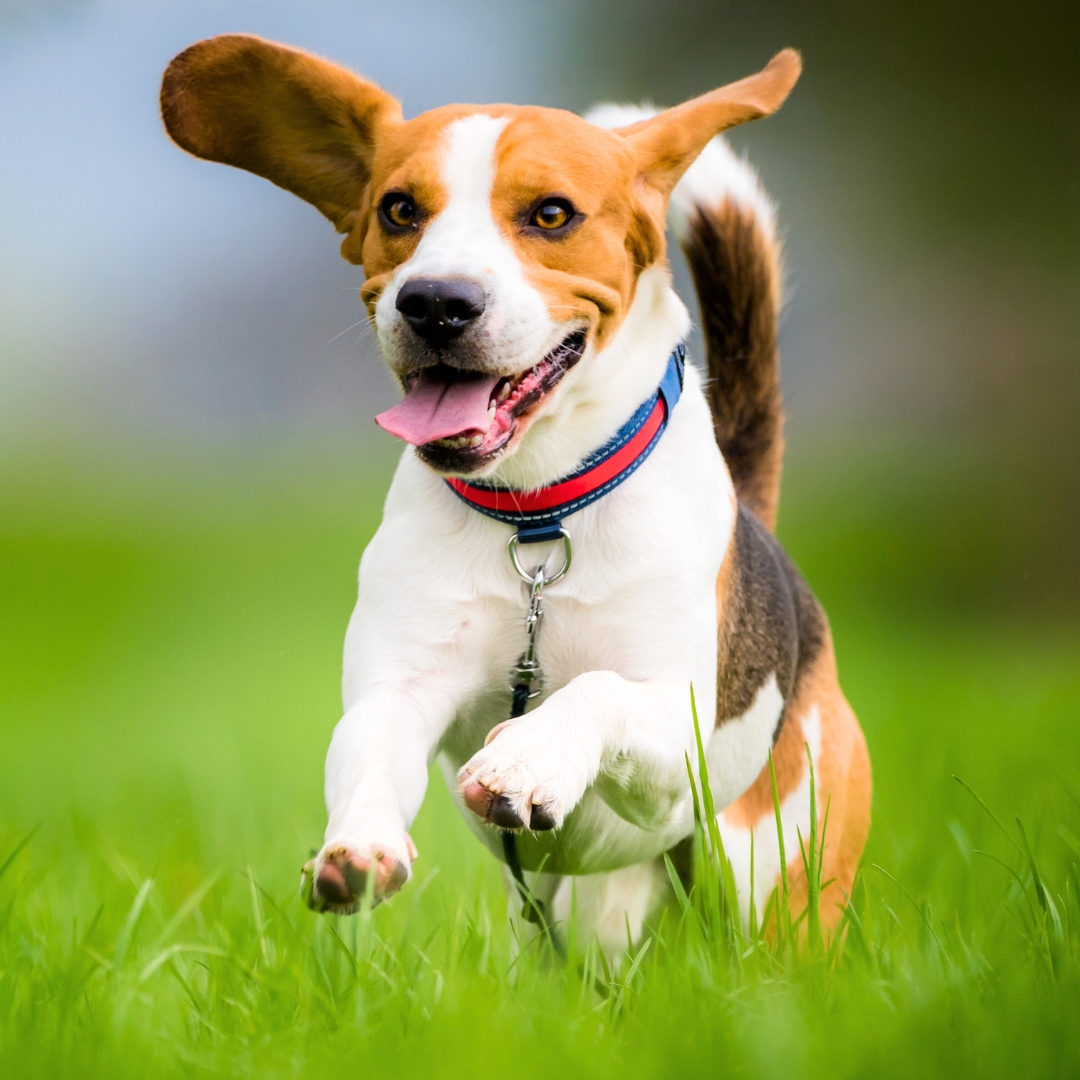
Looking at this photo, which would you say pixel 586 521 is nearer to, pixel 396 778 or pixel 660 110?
pixel 396 778

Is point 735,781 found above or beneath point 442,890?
above

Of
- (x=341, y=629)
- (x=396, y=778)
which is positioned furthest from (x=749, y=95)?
(x=341, y=629)

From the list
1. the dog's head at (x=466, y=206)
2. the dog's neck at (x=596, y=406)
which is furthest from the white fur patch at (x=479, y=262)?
the dog's neck at (x=596, y=406)

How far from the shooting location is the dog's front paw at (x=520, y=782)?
245cm

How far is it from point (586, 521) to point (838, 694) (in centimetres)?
151

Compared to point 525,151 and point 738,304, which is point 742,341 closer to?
point 738,304

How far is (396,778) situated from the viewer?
273cm

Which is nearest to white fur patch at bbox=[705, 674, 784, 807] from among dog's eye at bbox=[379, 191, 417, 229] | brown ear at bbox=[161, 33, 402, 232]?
dog's eye at bbox=[379, 191, 417, 229]

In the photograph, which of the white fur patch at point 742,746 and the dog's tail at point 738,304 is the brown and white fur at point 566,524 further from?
the dog's tail at point 738,304

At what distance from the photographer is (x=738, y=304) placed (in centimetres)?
449

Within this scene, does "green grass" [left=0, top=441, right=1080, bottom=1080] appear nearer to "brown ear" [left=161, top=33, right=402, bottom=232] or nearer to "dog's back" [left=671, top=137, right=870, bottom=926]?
"dog's back" [left=671, top=137, right=870, bottom=926]

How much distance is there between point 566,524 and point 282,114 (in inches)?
54.7

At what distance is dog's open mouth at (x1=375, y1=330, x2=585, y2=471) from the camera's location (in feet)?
→ 9.61

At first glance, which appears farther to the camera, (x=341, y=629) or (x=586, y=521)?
(x=341, y=629)
